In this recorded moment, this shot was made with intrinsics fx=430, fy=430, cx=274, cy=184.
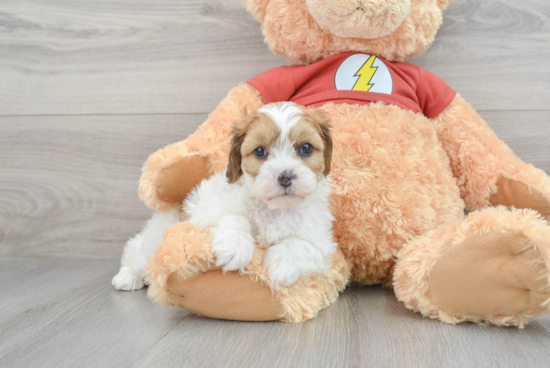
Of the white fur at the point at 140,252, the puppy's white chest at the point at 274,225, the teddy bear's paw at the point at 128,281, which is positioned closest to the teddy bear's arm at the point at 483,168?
the puppy's white chest at the point at 274,225

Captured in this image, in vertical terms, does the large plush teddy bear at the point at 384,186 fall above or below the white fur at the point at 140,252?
above

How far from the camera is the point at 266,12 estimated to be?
1.42 meters

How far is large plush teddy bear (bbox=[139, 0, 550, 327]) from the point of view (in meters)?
0.99

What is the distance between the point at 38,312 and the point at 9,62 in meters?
1.20

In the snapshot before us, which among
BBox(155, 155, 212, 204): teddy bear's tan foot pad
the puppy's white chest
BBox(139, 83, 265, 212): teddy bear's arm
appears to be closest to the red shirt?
BBox(139, 83, 265, 212): teddy bear's arm

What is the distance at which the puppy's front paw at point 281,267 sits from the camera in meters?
1.01

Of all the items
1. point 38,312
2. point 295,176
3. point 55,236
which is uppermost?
point 295,176

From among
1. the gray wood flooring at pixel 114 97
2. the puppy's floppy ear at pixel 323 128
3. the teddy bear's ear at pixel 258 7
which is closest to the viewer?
the puppy's floppy ear at pixel 323 128

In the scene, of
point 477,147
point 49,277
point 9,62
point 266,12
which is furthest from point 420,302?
point 9,62

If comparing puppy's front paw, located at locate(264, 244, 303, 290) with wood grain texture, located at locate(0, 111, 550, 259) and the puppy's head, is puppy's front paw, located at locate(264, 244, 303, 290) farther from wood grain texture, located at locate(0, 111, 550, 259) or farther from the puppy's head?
wood grain texture, located at locate(0, 111, 550, 259)

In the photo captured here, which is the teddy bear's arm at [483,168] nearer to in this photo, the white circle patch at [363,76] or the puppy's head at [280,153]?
the white circle patch at [363,76]

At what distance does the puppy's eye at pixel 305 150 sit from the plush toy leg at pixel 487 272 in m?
0.39

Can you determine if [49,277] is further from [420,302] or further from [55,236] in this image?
[420,302]

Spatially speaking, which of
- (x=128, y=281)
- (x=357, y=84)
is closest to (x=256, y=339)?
(x=128, y=281)
